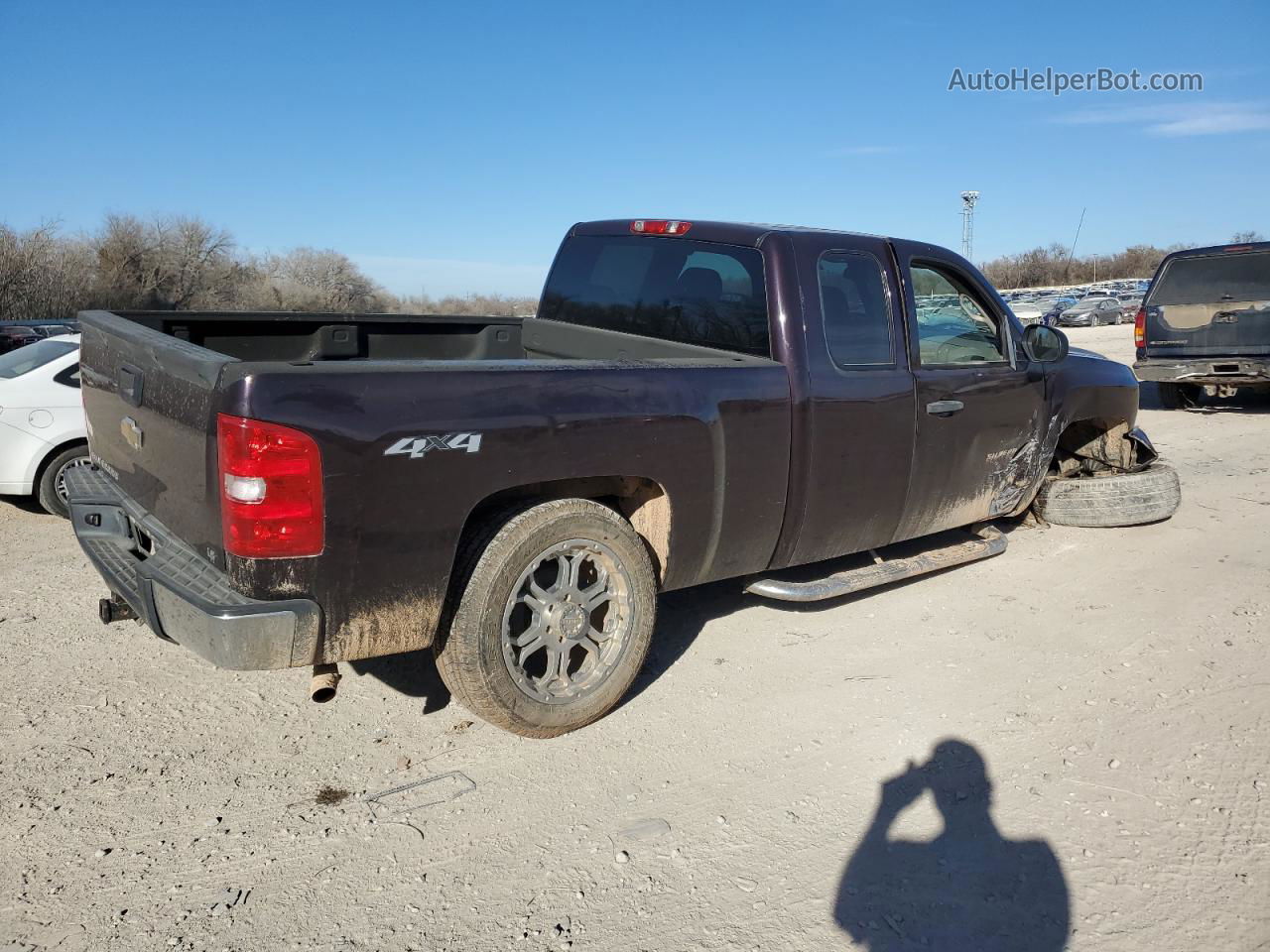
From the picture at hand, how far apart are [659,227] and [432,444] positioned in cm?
228

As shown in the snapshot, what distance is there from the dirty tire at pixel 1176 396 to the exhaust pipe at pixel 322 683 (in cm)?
1306

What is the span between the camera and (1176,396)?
13.3m

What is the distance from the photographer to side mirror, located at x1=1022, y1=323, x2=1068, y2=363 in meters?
5.38

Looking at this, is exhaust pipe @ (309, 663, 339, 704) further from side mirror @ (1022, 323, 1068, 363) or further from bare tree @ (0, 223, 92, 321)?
bare tree @ (0, 223, 92, 321)

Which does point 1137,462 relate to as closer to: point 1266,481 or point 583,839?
point 1266,481

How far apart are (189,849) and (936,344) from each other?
3939mm

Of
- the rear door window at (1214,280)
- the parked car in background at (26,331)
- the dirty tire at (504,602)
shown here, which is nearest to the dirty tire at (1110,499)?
the dirty tire at (504,602)

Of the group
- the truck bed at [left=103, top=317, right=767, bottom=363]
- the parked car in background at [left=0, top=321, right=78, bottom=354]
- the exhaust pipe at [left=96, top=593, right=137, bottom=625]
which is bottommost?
the exhaust pipe at [left=96, top=593, right=137, bottom=625]

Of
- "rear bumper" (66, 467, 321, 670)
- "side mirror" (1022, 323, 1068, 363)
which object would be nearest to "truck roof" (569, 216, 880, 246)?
"side mirror" (1022, 323, 1068, 363)

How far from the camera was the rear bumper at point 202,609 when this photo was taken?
2.94 m

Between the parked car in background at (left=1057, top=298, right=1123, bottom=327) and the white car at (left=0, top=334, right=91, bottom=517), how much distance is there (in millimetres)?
38086

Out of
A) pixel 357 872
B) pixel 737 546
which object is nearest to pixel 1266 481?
pixel 737 546

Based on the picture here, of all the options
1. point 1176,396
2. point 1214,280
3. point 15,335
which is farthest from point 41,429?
point 1176,396

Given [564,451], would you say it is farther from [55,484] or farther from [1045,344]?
[55,484]
